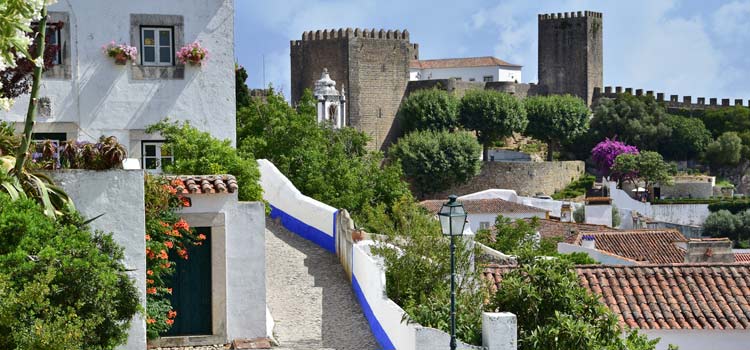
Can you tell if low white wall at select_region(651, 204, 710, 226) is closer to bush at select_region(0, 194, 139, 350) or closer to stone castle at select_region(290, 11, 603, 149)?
stone castle at select_region(290, 11, 603, 149)

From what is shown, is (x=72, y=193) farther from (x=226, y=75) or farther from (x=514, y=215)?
(x=514, y=215)

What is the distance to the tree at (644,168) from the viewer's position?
228 ft

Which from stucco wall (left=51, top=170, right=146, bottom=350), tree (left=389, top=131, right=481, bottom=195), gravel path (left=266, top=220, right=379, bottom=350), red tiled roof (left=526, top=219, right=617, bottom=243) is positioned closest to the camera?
stucco wall (left=51, top=170, right=146, bottom=350)

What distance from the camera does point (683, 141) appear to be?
77.2 metres

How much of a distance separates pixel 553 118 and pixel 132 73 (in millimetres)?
55879

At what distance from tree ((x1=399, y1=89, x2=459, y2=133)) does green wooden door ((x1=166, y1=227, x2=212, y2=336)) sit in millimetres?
55767

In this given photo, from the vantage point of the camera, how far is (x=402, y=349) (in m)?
13.1

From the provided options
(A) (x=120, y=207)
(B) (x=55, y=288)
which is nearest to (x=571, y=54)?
(A) (x=120, y=207)

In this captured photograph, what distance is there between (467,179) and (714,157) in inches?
688

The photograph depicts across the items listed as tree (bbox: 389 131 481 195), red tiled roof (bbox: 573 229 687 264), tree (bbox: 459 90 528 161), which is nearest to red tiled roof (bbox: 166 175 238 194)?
red tiled roof (bbox: 573 229 687 264)

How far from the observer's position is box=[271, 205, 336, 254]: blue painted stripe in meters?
18.6

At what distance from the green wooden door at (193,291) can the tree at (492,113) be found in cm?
5666

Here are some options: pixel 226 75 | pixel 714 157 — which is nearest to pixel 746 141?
pixel 714 157

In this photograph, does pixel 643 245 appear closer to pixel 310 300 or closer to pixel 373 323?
pixel 310 300
